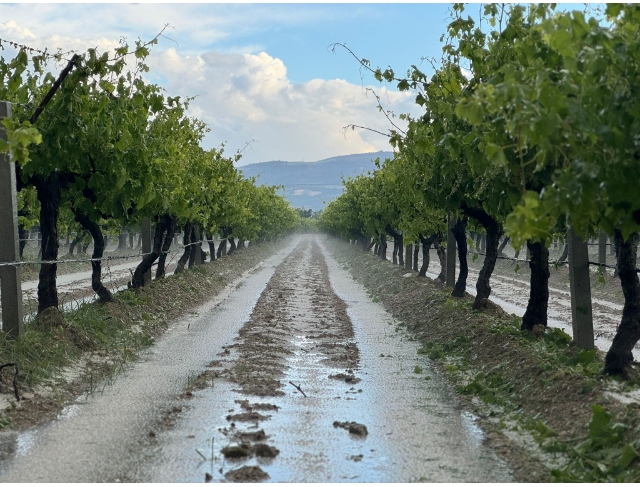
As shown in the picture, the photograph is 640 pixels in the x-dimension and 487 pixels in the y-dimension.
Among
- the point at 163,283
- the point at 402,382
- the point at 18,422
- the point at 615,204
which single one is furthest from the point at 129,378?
the point at 163,283

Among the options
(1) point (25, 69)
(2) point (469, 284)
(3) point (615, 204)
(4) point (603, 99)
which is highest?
(1) point (25, 69)

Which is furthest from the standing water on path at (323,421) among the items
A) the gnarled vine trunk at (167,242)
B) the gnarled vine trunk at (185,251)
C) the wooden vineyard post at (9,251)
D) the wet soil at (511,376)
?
the gnarled vine trunk at (185,251)

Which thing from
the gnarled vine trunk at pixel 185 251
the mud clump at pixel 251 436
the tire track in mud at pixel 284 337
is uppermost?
the gnarled vine trunk at pixel 185 251

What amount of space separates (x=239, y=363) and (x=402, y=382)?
7.43 ft

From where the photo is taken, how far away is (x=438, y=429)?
7.35m

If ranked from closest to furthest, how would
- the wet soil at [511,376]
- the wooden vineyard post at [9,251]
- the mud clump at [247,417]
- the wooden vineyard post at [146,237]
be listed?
the wet soil at [511,376], the mud clump at [247,417], the wooden vineyard post at [9,251], the wooden vineyard post at [146,237]

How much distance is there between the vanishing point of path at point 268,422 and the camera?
19.6ft

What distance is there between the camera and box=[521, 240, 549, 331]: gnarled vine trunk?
1139 centimetres

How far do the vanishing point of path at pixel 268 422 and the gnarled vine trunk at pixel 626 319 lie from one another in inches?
62.9

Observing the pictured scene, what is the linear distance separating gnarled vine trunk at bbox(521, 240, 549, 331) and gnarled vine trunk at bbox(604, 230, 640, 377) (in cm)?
300

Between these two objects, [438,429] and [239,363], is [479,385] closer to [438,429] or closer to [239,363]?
[438,429]

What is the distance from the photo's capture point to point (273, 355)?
11.2m

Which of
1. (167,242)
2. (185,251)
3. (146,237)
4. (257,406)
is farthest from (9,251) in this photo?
(185,251)

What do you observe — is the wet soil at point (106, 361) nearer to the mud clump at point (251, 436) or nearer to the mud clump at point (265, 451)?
the mud clump at point (251, 436)
